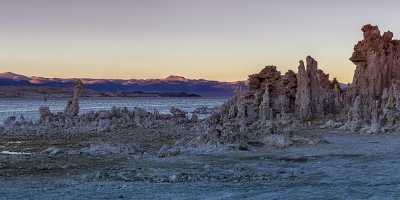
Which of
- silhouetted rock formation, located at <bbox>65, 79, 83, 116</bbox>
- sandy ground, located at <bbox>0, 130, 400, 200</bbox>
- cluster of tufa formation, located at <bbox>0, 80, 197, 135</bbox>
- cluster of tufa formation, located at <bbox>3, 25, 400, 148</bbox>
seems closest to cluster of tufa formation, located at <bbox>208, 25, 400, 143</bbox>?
cluster of tufa formation, located at <bbox>3, 25, 400, 148</bbox>

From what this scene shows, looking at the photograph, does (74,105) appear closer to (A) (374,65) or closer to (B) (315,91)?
(B) (315,91)

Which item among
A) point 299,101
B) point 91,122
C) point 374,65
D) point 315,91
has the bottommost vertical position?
point 91,122

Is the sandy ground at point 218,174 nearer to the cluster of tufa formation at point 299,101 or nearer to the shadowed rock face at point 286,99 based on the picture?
the cluster of tufa formation at point 299,101

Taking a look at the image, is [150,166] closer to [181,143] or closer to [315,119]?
[181,143]

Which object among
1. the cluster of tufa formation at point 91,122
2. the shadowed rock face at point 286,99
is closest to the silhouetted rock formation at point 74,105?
the cluster of tufa formation at point 91,122

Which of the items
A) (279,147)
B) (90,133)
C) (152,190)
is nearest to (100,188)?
(152,190)

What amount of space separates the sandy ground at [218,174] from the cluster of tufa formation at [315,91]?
19.8 metres

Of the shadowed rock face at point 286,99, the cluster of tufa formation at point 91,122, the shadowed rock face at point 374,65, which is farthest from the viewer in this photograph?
the shadowed rock face at point 374,65

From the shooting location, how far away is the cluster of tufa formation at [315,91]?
56656mm

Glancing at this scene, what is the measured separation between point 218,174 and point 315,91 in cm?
3491

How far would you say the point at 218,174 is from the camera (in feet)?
84.4

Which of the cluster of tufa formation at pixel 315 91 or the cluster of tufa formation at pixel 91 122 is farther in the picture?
the cluster of tufa formation at pixel 315 91

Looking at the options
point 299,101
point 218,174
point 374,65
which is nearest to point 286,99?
point 299,101

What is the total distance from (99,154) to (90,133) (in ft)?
57.7
